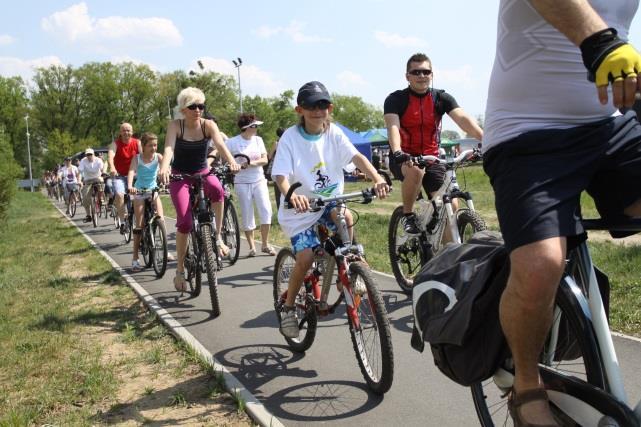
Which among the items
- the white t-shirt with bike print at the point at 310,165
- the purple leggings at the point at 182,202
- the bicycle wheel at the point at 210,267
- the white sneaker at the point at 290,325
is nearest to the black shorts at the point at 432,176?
the white t-shirt with bike print at the point at 310,165

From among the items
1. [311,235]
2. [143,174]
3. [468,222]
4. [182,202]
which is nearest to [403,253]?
[468,222]

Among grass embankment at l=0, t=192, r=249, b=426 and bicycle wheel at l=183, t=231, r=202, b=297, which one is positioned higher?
bicycle wheel at l=183, t=231, r=202, b=297

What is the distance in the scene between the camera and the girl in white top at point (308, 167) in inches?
177

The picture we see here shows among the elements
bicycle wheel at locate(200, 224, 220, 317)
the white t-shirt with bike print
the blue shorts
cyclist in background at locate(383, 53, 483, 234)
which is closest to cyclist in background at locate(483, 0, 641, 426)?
the blue shorts

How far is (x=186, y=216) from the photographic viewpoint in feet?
22.1

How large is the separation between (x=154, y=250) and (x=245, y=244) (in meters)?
2.58

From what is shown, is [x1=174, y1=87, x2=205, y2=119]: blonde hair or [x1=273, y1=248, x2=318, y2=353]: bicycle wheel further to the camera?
[x1=174, y1=87, x2=205, y2=119]: blonde hair

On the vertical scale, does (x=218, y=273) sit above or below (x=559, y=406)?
below

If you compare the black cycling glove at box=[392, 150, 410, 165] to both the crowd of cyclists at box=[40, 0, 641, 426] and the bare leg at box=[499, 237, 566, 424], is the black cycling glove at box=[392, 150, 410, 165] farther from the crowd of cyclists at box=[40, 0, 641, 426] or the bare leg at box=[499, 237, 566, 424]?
the bare leg at box=[499, 237, 566, 424]

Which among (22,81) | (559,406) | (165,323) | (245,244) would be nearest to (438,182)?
(165,323)

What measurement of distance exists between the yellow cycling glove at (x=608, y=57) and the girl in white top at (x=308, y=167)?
2663mm

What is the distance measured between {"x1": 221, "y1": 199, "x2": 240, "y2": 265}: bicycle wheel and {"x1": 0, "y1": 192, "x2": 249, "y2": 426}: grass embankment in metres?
1.60

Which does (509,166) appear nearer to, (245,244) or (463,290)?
(463,290)

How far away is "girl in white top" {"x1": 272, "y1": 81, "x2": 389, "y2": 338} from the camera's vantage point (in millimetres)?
4500
